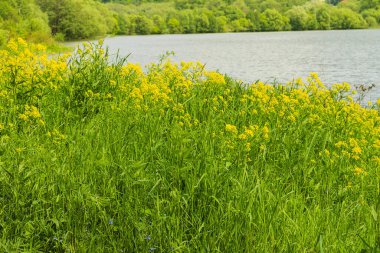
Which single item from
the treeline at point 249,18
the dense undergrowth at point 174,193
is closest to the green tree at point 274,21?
the treeline at point 249,18

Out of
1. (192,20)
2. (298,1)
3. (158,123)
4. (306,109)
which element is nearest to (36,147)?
(158,123)

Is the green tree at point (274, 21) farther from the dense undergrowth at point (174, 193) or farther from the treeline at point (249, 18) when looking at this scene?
the dense undergrowth at point (174, 193)

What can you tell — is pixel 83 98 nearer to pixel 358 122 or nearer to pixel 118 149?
pixel 118 149

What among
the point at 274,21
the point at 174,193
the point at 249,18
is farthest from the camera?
the point at 249,18

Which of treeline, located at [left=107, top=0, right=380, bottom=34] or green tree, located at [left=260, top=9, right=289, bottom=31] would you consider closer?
treeline, located at [left=107, top=0, right=380, bottom=34]

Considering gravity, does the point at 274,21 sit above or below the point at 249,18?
below

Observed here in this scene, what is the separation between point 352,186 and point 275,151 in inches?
37.7

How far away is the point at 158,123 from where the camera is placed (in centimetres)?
579

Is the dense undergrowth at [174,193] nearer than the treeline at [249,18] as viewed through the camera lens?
Yes

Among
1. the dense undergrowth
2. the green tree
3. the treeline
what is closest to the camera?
the dense undergrowth

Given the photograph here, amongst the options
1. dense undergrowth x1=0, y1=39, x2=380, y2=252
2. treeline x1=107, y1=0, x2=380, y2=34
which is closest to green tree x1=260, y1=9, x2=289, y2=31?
treeline x1=107, y1=0, x2=380, y2=34

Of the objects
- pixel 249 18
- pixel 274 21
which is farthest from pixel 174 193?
pixel 249 18

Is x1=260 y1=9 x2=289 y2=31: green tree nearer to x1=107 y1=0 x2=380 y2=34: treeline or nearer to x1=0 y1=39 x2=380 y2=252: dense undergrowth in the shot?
x1=107 y1=0 x2=380 y2=34: treeline

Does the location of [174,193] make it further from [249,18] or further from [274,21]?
[249,18]
